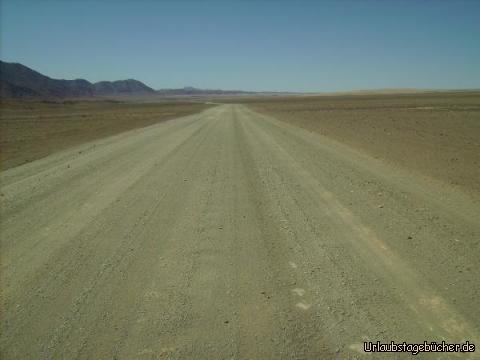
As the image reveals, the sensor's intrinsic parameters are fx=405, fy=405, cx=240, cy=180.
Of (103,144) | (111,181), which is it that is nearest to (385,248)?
(111,181)

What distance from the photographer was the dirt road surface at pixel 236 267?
12.8 ft

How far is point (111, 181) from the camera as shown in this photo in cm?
1085

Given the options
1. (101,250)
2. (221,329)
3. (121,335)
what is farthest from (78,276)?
(221,329)

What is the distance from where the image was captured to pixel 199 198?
891 centimetres

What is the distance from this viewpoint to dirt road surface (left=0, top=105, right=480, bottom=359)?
389cm

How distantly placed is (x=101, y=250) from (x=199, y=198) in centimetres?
309

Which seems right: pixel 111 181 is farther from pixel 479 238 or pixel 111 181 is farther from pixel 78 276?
pixel 479 238

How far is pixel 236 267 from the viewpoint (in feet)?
17.8

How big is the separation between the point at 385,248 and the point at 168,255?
3138 mm

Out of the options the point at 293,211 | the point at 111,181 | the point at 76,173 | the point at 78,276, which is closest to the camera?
the point at 78,276

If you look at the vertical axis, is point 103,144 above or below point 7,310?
below

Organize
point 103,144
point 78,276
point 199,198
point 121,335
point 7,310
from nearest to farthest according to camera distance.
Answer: point 121,335 → point 7,310 → point 78,276 → point 199,198 → point 103,144

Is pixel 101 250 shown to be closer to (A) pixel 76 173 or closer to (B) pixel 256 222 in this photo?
(B) pixel 256 222

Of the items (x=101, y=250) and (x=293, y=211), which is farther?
(x=293, y=211)
